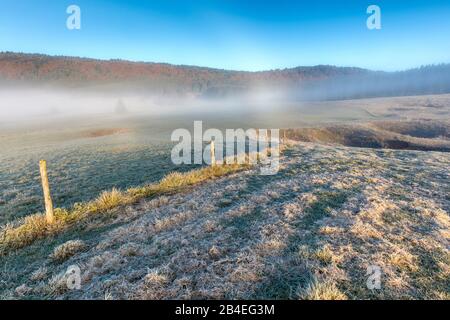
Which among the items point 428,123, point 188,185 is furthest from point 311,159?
point 428,123

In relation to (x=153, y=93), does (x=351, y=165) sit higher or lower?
lower

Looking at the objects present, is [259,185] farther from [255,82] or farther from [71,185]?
[255,82]

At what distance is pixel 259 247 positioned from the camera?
6.72m

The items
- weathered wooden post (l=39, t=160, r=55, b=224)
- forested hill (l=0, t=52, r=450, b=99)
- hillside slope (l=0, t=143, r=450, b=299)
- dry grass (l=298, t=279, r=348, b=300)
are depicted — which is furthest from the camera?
forested hill (l=0, t=52, r=450, b=99)

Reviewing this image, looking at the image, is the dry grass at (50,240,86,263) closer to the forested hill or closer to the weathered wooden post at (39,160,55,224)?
the weathered wooden post at (39,160,55,224)

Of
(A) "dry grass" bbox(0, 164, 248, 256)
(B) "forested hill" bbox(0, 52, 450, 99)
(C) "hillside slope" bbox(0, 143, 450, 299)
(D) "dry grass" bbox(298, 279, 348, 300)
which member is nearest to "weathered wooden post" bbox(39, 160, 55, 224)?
(A) "dry grass" bbox(0, 164, 248, 256)

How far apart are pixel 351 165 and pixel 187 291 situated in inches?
468

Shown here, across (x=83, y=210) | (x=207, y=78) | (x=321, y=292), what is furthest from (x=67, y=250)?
(x=207, y=78)

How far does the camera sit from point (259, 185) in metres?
12.0

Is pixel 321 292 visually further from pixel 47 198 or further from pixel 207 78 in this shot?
pixel 207 78

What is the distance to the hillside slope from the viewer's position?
5.39 m

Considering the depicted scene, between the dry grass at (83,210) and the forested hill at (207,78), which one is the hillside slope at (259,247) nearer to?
the dry grass at (83,210)

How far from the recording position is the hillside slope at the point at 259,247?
5395 millimetres

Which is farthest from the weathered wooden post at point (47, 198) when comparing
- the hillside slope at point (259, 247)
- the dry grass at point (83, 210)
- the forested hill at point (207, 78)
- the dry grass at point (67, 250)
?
the forested hill at point (207, 78)
